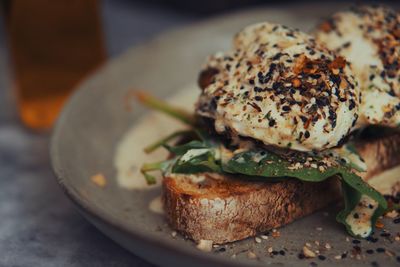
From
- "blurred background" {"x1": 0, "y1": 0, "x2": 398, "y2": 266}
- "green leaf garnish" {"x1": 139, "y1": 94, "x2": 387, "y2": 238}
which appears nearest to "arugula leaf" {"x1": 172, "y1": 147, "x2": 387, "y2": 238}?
"green leaf garnish" {"x1": 139, "y1": 94, "x2": 387, "y2": 238}

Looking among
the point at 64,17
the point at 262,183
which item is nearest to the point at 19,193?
the point at 64,17

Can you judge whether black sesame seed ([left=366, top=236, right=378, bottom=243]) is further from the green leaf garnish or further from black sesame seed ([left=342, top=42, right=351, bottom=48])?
black sesame seed ([left=342, top=42, right=351, bottom=48])

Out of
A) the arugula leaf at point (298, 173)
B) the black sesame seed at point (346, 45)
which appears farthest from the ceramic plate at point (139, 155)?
the black sesame seed at point (346, 45)

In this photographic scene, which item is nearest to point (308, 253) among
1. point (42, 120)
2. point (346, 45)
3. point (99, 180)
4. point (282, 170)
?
Answer: point (282, 170)

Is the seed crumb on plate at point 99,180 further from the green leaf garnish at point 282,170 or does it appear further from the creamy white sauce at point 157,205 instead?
the green leaf garnish at point 282,170

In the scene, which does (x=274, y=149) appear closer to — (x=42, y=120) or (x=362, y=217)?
(x=362, y=217)
